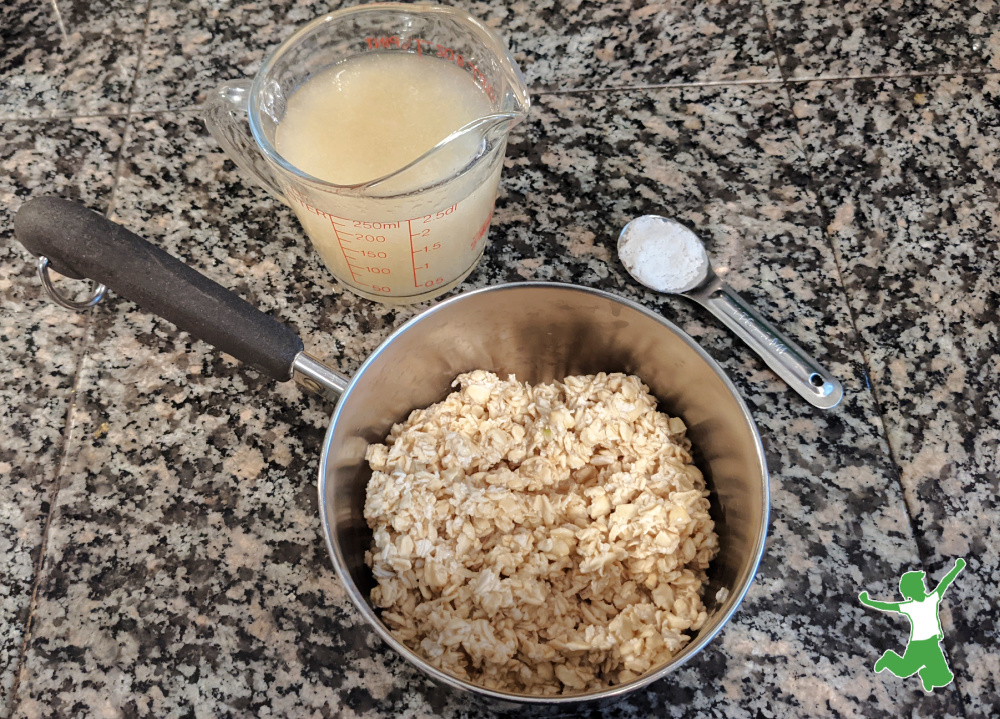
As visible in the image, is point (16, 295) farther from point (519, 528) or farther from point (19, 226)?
point (519, 528)

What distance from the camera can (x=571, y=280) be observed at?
84 centimetres

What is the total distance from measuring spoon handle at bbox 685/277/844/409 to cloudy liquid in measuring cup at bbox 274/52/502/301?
288mm

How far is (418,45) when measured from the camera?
2.36 feet

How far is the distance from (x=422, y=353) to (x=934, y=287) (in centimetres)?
64

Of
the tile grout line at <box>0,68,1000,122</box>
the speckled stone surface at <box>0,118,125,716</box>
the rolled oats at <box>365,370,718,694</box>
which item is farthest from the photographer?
the tile grout line at <box>0,68,1000,122</box>

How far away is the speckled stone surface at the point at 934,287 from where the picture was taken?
0.72 m

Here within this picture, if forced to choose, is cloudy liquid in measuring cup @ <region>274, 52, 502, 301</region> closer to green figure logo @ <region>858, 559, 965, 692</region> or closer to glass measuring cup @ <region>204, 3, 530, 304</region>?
glass measuring cup @ <region>204, 3, 530, 304</region>

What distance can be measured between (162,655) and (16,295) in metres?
0.47

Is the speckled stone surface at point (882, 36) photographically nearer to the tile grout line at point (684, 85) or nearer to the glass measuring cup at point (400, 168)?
the tile grout line at point (684, 85)

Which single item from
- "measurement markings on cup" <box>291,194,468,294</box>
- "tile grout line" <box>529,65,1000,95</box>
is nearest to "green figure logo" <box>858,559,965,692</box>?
"measurement markings on cup" <box>291,194,468,294</box>

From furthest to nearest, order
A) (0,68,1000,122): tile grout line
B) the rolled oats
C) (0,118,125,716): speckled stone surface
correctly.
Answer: (0,68,1000,122): tile grout line
(0,118,125,716): speckled stone surface
the rolled oats

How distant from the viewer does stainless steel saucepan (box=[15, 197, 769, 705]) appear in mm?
604

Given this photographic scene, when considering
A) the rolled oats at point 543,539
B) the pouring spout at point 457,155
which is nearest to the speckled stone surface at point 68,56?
the pouring spout at point 457,155

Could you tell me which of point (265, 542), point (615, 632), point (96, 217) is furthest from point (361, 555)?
point (96, 217)
